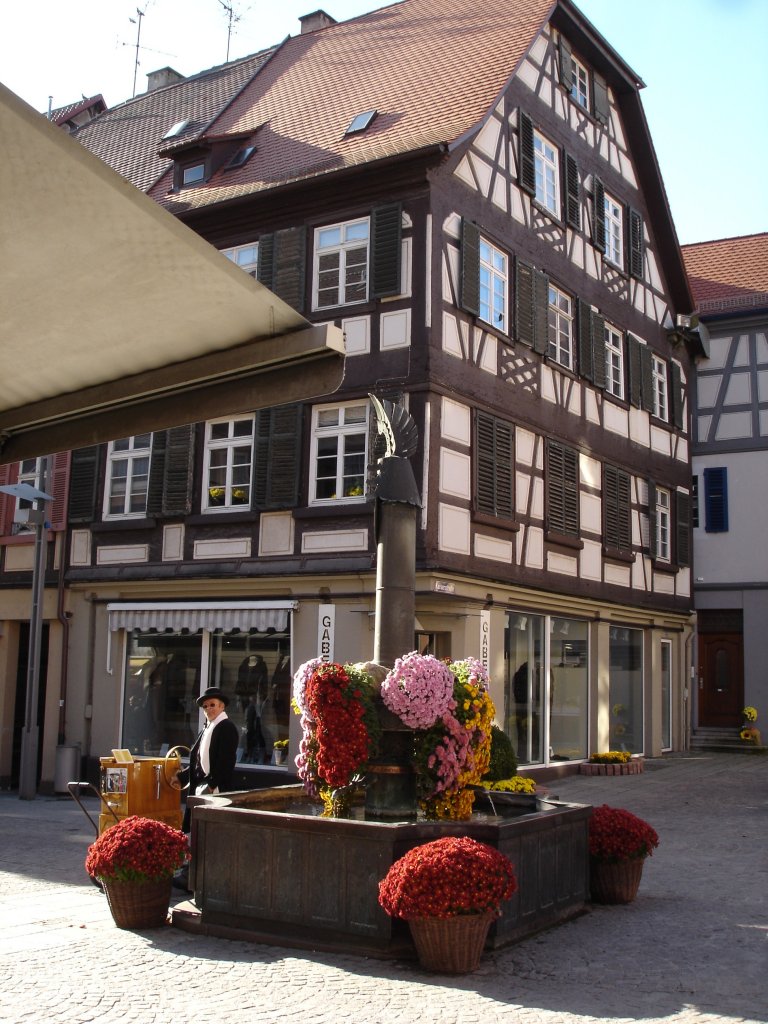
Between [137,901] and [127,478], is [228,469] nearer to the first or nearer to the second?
[127,478]

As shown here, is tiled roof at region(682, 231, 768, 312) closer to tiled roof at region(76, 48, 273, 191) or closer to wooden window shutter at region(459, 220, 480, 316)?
wooden window shutter at region(459, 220, 480, 316)

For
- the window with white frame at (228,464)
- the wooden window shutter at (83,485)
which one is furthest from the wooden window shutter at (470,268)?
the wooden window shutter at (83,485)

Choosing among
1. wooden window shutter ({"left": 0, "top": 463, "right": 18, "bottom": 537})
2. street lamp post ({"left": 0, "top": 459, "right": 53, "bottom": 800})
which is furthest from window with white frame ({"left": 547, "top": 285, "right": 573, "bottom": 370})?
wooden window shutter ({"left": 0, "top": 463, "right": 18, "bottom": 537})

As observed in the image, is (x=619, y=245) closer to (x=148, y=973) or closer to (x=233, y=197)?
(x=233, y=197)

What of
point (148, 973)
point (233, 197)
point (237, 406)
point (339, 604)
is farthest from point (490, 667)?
point (237, 406)

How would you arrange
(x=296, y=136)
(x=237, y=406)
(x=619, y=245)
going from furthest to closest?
(x=619, y=245)
(x=296, y=136)
(x=237, y=406)

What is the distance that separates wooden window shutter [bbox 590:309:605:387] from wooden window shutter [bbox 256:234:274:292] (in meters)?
6.12

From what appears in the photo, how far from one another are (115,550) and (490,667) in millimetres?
6239

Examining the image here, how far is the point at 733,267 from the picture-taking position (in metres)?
27.8

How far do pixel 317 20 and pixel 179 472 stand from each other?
11.6 meters

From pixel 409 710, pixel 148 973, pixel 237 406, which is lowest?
pixel 148 973

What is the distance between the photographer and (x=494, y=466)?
55.2ft

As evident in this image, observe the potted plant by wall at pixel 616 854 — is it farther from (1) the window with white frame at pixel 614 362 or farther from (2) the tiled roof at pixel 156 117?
(2) the tiled roof at pixel 156 117

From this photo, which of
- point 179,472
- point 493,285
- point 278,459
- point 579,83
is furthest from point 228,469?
point 579,83
